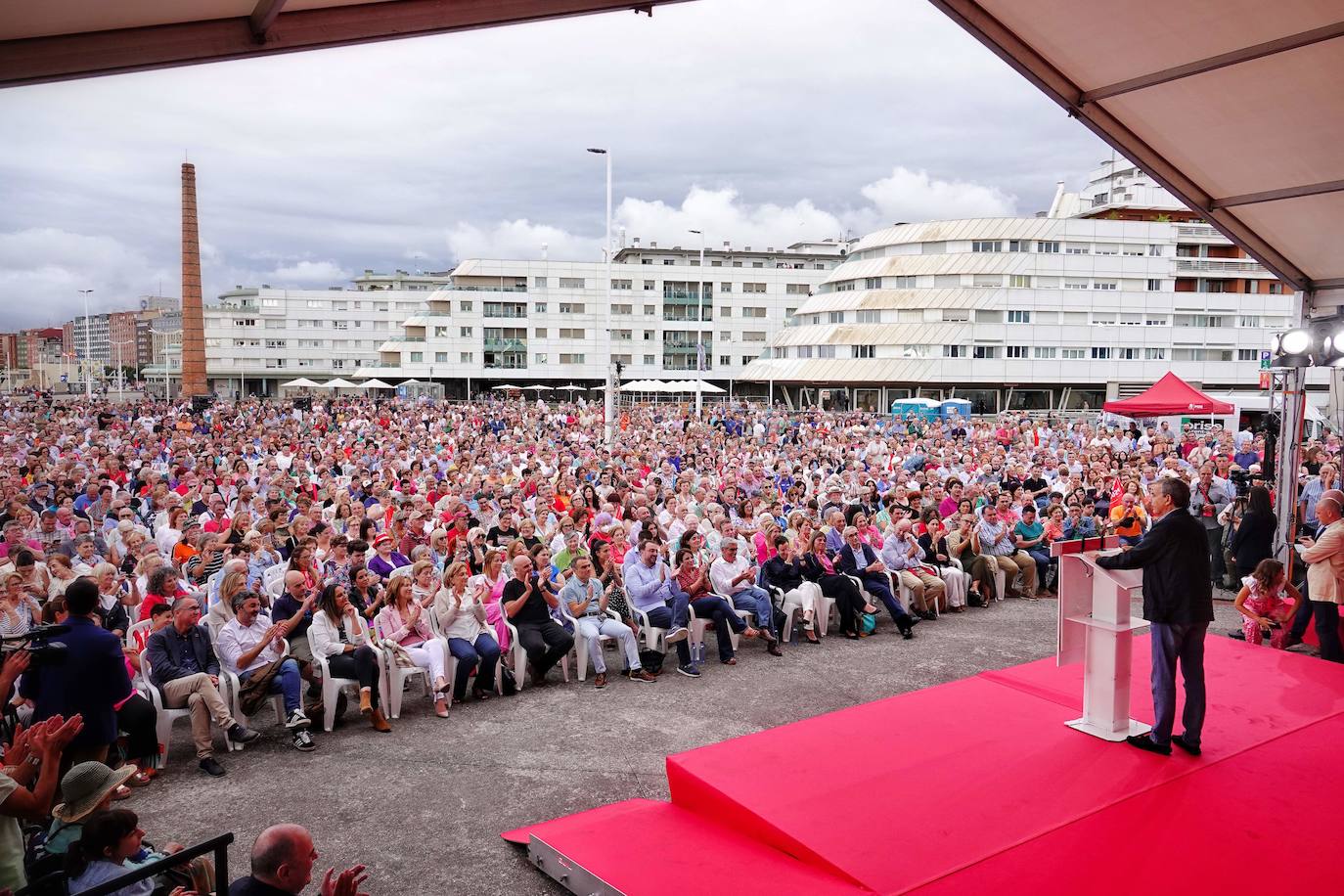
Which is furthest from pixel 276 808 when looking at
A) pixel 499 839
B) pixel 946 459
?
pixel 946 459

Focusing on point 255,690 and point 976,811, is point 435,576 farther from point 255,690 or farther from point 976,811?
point 976,811

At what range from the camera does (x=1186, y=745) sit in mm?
4566

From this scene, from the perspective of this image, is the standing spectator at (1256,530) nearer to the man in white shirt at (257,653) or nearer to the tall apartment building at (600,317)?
the man in white shirt at (257,653)

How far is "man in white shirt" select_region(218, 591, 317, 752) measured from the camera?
5926 mm

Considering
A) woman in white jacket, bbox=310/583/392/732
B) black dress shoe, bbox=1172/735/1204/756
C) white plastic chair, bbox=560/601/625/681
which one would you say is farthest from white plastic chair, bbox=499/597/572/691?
black dress shoe, bbox=1172/735/1204/756

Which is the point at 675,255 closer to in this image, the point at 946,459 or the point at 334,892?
the point at 946,459

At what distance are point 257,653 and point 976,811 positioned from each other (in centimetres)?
483

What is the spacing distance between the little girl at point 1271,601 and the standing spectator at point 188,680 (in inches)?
322

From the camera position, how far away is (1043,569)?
11.0m

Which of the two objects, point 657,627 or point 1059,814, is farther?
point 657,627

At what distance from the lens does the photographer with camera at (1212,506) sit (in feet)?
38.1

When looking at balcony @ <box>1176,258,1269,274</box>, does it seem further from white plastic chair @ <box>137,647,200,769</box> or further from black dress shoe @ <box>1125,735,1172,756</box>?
white plastic chair @ <box>137,647,200,769</box>

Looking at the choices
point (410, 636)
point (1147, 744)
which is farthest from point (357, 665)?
point (1147, 744)

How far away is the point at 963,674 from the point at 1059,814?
360 cm
